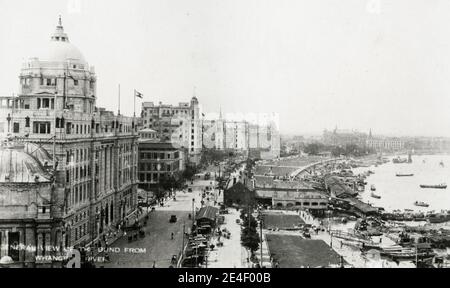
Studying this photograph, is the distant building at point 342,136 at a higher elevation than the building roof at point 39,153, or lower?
higher

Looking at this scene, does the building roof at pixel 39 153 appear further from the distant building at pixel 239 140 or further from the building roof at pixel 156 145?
the distant building at pixel 239 140

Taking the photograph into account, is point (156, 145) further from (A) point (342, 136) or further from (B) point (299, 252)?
(B) point (299, 252)

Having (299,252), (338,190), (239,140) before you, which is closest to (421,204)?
(338,190)

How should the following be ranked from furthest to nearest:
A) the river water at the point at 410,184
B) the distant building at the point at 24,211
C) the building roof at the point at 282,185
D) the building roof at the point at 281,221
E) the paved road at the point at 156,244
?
the river water at the point at 410,184
the building roof at the point at 282,185
the building roof at the point at 281,221
the paved road at the point at 156,244
the distant building at the point at 24,211

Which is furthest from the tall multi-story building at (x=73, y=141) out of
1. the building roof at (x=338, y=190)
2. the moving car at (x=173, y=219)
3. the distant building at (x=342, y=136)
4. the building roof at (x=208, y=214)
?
the distant building at (x=342, y=136)

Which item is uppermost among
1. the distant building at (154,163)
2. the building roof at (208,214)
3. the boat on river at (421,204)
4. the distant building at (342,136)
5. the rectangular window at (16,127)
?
the distant building at (342,136)

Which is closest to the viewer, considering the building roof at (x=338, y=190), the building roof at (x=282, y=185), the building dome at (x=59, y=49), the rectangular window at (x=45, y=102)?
the rectangular window at (x=45, y=102)
